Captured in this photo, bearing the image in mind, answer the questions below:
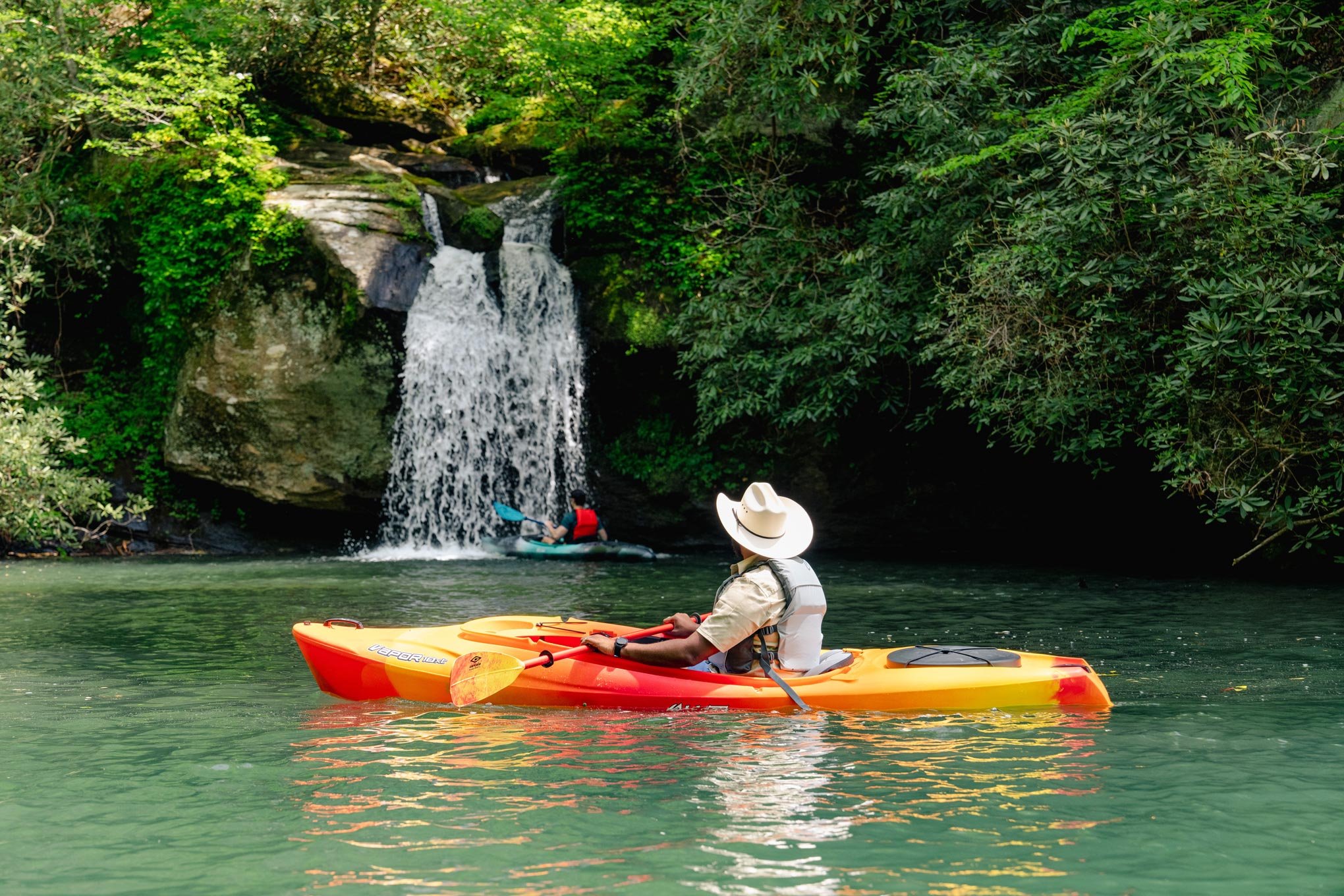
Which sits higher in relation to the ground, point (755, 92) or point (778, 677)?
point (755, 92)

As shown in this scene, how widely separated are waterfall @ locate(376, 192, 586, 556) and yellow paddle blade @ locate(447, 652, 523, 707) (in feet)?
29.6

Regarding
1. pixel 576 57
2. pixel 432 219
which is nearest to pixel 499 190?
pixel 432 219

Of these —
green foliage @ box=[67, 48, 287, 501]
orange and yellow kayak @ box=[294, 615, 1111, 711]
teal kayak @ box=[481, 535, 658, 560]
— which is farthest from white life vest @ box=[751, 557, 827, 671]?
green foliage @ box=[67, 48, 287, 501]

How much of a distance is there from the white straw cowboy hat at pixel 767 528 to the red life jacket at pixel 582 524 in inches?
339

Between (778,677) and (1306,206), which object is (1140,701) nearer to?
(778,677)

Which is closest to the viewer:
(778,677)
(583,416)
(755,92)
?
(778,677)

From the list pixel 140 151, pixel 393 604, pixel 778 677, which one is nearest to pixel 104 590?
pixel 393 604

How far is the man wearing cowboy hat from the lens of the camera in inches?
226

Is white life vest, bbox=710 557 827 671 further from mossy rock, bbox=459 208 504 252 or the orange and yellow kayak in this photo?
mossy rock, bbox=459 208 504 252

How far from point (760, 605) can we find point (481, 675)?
1338 mm

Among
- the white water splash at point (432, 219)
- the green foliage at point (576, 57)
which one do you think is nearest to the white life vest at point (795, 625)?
the white water splash at point (432, 219)

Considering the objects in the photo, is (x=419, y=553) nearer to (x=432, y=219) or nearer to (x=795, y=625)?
(x=432, y=219)

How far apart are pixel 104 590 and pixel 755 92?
7.81m

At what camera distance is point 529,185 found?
16.7 meters
